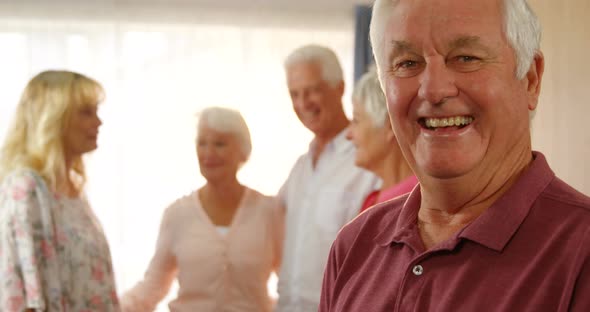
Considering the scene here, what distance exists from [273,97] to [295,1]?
1.64 ft

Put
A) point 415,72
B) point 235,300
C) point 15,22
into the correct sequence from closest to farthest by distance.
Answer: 1. point 415,72
2. point 235,300
3. point 15,22

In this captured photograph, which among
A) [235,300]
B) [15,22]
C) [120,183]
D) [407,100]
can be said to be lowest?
[235,300]

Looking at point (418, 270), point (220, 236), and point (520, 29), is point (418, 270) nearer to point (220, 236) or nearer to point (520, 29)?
point (520, 29)

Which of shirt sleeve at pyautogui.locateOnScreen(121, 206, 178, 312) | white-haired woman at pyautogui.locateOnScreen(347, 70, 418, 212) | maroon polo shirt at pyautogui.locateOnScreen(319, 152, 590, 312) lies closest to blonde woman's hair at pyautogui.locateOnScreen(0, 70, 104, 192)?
shirt sleeve at pyautogui.locateOnScreen(121, 206, 178, 312)

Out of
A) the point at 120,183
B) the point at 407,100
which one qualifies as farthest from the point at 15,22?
the point at 407,100

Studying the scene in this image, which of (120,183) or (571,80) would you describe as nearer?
(571,80)

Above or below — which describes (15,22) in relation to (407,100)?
above

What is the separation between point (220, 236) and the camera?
2.54m

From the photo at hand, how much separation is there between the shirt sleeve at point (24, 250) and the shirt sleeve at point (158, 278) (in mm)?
430

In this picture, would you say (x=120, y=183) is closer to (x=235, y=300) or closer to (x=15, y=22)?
(x=15, y=22)

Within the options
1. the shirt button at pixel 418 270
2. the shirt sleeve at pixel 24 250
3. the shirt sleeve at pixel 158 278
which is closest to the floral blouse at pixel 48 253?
the shirt sleeve at pixel 24 250

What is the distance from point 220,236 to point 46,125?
2.21 ft

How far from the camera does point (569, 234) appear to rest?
777 mm

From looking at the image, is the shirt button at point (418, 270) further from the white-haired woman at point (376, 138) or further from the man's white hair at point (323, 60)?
the man's white hair at point (323, 60)
